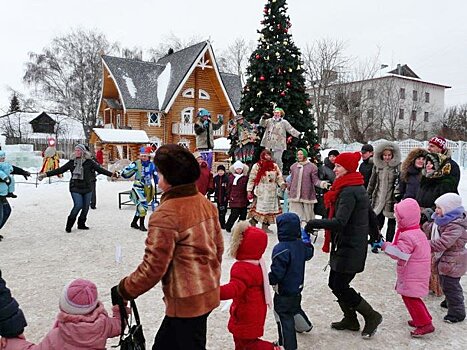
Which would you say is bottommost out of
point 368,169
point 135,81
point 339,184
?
point 368,169

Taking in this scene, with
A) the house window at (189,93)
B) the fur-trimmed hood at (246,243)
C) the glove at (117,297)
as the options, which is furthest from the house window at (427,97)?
the glove at (117,297)

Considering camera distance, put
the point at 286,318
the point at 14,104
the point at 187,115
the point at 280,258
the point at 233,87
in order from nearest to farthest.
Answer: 1. the point at 280,258
2. the point at 286,318
3. the point at 187,115
4. the point at 233,87
5. the point at 14,104

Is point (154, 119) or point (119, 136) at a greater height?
point (154, 119)

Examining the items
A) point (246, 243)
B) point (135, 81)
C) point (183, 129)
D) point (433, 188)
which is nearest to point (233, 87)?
point (183, 129)

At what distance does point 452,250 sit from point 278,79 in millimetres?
9548

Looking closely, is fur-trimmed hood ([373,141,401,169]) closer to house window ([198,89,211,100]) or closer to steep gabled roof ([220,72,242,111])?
house window ([198,89,211,100])

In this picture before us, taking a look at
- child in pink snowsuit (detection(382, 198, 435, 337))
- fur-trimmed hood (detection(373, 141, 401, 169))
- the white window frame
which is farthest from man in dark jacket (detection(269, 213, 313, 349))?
the white window frame

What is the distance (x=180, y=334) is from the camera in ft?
8.61

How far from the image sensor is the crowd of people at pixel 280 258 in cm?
256

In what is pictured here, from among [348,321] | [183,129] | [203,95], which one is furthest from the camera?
[203,95]

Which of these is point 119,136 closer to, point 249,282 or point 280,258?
point 280,258

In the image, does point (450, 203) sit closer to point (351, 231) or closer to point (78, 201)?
point (351, 231)

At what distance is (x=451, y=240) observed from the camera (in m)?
4.52

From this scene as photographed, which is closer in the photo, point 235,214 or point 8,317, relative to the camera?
point 8,317
